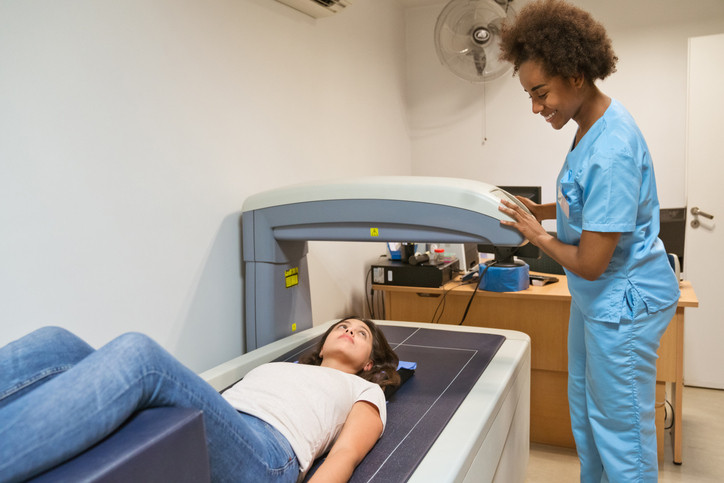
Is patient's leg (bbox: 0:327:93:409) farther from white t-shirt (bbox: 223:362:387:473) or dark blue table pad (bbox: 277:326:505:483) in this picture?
dark blue table pad (bbox: 277:326:505:483)

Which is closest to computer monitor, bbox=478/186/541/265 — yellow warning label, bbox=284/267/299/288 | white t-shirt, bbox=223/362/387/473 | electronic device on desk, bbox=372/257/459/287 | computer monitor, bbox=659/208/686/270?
electronic device on desk, bbox=372/257/459/287

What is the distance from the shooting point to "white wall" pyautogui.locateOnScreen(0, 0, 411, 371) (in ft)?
4.35

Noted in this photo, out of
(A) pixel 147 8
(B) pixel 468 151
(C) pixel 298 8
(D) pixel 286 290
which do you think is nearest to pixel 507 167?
(B) pixel 468 151

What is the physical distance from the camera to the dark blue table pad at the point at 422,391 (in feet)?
3.93

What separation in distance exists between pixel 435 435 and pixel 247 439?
0.49 meters

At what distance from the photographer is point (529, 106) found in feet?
11.9

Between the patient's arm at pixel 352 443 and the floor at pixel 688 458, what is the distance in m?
1.34

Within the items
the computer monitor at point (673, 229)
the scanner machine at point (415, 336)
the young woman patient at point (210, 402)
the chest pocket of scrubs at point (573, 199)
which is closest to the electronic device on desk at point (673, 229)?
the computer monitor at point (673, 229)

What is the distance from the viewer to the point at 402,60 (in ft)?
12.7

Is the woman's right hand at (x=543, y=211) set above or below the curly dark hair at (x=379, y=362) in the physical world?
above

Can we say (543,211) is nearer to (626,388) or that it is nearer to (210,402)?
(626,388)

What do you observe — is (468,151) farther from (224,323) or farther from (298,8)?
(224,323)

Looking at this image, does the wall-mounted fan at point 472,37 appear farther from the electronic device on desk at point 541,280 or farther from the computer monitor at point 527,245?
the electronic device on desk at point 541,280

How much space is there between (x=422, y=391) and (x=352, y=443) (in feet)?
1.40
